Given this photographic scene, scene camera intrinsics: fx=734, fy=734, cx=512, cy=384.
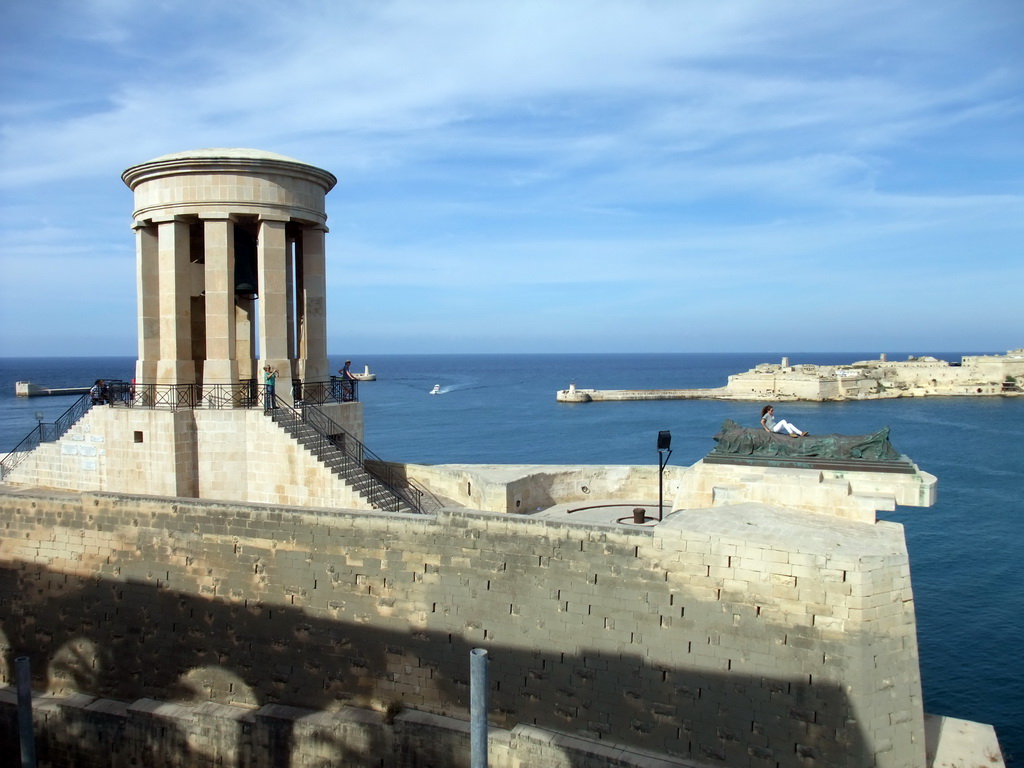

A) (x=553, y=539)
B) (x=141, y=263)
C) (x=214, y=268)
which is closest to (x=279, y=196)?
(x=214, y=268)

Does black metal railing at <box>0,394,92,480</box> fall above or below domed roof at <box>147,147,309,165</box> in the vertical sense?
below

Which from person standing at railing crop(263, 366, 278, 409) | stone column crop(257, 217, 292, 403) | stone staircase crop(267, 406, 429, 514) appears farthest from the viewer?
stone column crop(257, 217, 292, 403)

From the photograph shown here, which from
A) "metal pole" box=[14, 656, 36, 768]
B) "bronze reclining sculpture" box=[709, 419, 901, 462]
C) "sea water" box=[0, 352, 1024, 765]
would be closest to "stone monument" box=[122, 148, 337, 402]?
"metal pole" box=[14, 656, 36, 768]

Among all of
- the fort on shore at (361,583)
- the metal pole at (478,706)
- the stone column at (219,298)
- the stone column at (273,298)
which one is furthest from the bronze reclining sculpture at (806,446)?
the stone column at (219,298)

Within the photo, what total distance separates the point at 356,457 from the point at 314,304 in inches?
128

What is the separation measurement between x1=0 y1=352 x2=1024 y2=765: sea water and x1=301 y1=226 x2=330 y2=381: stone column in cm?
1438

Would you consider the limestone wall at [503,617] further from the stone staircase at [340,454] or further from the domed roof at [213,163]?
the domed roof at [213,163]

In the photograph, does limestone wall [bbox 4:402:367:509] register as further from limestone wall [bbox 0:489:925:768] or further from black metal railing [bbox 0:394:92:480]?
black metal railing [bbox 0:394:92:480]

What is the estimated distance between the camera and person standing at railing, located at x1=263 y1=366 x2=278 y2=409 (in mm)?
13297

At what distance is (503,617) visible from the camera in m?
9.88

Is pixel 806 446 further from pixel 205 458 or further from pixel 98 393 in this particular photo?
pixel 98 393

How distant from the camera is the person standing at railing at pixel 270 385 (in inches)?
523

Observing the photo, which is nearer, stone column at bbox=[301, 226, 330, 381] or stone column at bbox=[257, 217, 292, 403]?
stone column at bbox=[257, 217, 292, 403]

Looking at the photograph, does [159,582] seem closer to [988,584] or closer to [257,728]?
[257,728]
